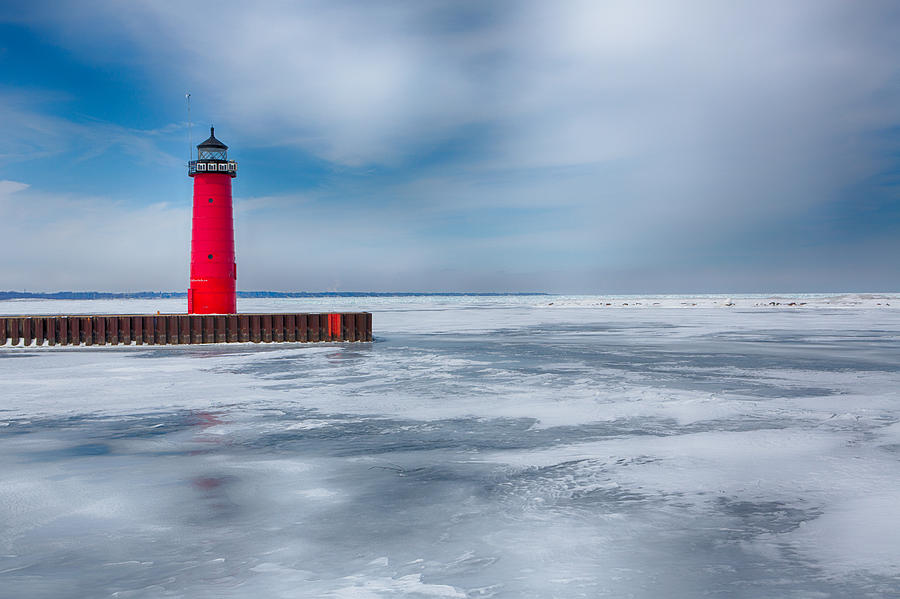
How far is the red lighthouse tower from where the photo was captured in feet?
80.4

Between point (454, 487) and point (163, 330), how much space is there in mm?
19648

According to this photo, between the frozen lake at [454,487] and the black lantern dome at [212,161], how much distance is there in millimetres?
12796

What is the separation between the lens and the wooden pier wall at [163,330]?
23125 mm

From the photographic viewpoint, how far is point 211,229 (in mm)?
24484

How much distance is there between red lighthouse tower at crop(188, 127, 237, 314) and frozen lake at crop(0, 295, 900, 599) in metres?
11.6

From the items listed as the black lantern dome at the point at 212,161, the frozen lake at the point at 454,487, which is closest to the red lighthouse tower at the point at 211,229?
the black lantern dome at the point at 212,161

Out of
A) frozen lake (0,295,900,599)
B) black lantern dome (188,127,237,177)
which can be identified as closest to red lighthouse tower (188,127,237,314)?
black lantern dome (188,127,237,177)

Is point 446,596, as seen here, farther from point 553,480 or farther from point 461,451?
point 461,451

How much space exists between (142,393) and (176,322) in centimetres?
1172

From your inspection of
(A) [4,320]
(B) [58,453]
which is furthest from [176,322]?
(B) [58,453]

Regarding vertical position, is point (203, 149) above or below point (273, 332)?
above

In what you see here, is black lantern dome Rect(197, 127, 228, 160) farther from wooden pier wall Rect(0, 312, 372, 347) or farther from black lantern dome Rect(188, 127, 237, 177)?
wooden pier wall Rect(0, 312, 372, 347)

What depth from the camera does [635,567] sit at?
4426mm

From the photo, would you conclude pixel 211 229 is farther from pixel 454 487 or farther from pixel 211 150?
pixel 454 487
